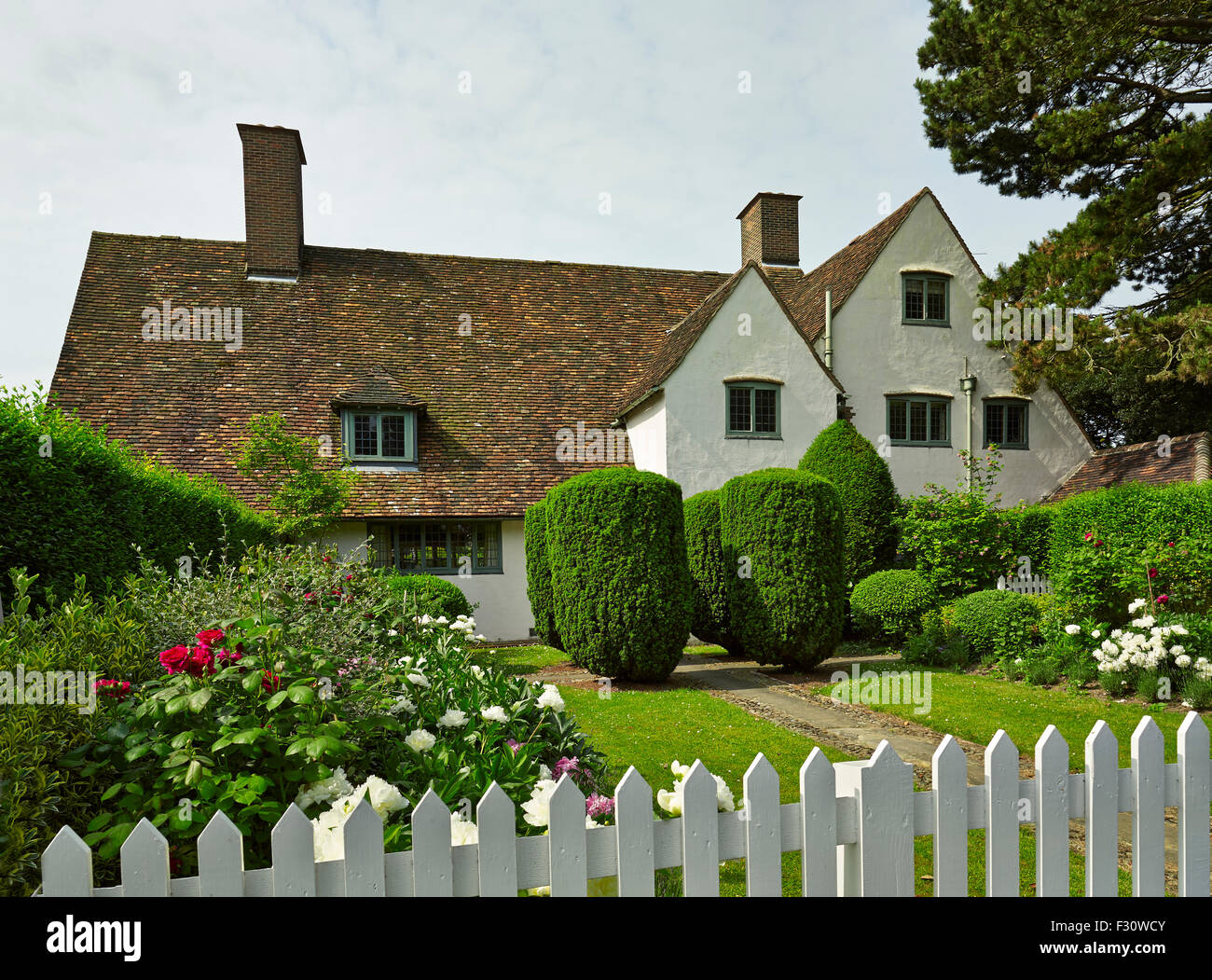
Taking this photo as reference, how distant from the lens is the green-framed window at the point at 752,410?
17.5m

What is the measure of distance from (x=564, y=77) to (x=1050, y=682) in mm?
10264

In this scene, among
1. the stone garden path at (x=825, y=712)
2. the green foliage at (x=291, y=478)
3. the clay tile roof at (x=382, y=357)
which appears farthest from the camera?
the clay tile roof at (x=382, y=357)

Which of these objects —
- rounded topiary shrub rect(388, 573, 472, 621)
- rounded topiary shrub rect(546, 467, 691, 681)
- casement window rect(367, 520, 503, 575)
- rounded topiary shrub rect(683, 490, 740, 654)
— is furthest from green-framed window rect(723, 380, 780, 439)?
rounded topiary shrub rect(388, 573, 472, 621)

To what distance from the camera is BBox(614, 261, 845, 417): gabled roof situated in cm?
1731

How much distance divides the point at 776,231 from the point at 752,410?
30.1 feet

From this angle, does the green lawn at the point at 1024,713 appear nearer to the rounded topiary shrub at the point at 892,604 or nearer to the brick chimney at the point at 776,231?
the rounded topiary shrub at the point at 892,604

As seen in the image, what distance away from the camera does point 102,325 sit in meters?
18.2

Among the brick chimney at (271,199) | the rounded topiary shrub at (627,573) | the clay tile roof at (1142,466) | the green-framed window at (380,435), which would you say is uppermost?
the brick chimney at (271,199)

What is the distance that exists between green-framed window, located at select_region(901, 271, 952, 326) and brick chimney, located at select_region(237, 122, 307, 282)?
53.8ft

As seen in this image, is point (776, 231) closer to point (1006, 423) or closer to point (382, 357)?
point (1006, 423)

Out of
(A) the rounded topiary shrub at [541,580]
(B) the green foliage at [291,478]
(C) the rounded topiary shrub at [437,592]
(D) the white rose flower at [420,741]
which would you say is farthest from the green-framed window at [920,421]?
(D) the white rose flower at [420,741]

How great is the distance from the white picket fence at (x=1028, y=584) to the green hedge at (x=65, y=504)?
50.5ft
